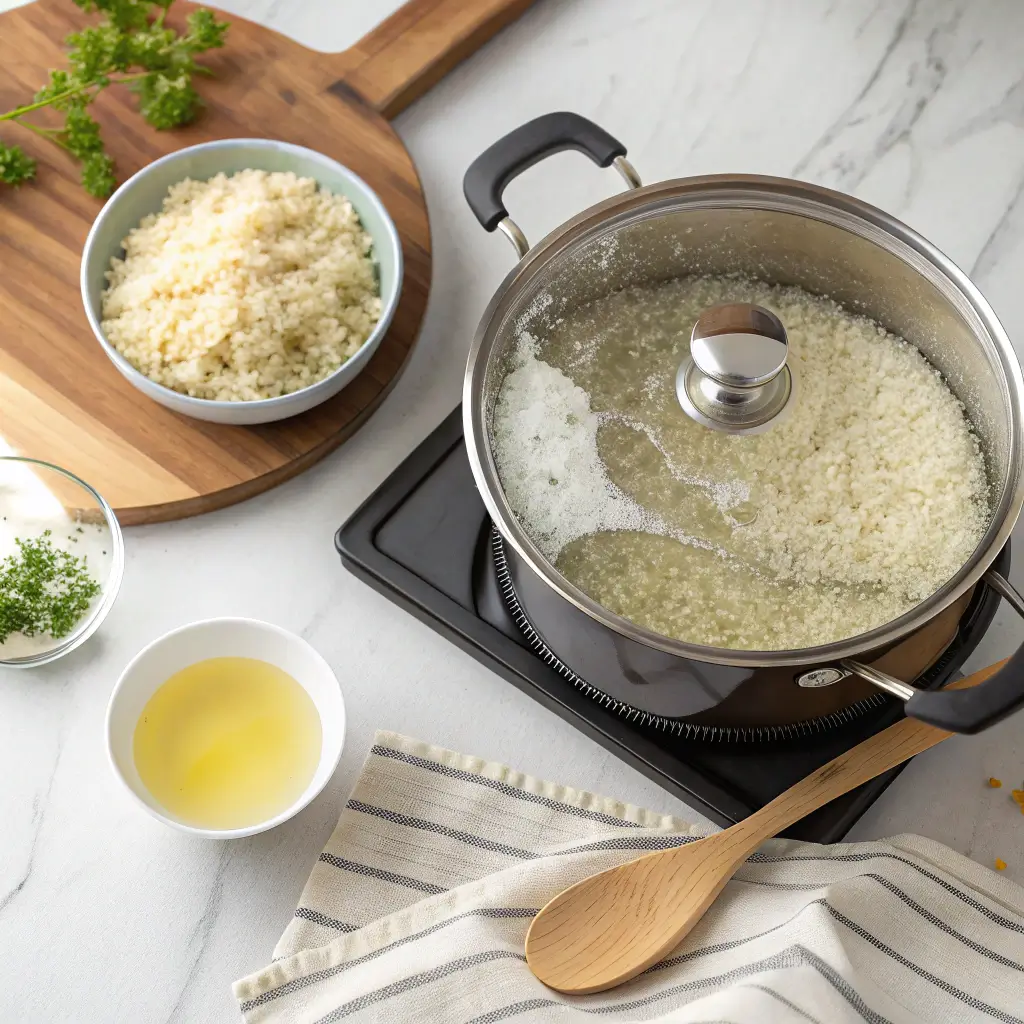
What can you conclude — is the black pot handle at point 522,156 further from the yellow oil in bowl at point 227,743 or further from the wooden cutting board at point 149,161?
the yellow oil in bowl at point 227,743

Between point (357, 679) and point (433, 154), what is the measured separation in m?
0.66

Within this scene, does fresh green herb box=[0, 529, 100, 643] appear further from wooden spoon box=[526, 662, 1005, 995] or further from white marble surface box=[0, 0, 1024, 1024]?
wooden spoon box=[526, 662, 1005, 995]

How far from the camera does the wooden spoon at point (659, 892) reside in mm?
1033

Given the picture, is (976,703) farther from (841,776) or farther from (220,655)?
(220,655)

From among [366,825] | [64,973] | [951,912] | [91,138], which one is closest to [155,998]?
[64,973]

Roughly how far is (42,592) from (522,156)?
64 centimetres

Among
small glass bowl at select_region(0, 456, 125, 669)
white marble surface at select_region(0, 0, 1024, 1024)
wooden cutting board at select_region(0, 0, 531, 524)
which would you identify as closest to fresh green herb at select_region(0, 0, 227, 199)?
wooden cutting board at select_region(0, 0, 531, 524)

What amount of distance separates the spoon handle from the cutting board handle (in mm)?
901

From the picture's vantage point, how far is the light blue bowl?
1.17 m

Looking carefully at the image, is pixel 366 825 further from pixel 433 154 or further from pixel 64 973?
pixel 433 154

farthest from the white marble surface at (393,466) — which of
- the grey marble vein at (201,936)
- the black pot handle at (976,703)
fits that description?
the black pot handle at (976,703)

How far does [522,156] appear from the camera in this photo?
108 centimetres

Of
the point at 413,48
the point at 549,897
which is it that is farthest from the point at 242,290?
the point at 549,897

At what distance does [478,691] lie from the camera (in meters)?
1.20
